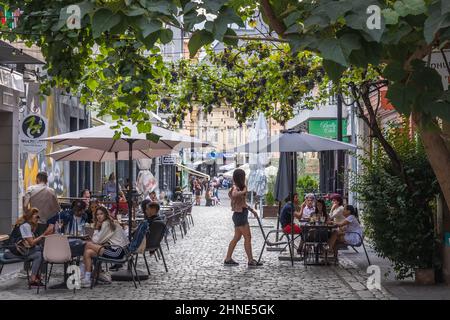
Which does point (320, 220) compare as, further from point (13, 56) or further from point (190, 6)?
point (190, 6)

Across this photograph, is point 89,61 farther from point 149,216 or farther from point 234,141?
point 234,141

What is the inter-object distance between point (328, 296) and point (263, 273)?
119 inches

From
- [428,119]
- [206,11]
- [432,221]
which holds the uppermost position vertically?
[206,11]

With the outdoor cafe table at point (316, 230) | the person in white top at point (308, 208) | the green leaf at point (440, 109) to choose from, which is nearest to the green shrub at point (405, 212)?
the outdoor cafe table at point (316, 230)

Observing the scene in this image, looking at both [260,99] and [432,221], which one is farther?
[260,99]

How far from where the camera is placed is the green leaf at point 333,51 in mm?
4840

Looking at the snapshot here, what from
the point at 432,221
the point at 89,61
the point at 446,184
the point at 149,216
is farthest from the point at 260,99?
the point at 446,184

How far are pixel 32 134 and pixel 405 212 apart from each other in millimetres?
8046

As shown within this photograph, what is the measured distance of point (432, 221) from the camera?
42.0 feet

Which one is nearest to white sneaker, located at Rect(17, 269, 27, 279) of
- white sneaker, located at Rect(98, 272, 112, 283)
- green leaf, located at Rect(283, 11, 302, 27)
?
white sneaker, located at Rect(98, 272, 112, 283)

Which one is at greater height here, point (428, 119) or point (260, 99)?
point (260, 99)

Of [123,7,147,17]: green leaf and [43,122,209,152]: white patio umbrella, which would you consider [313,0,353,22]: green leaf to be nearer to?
[123,7,147,17]: green leaf

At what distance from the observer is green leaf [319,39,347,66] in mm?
4840
